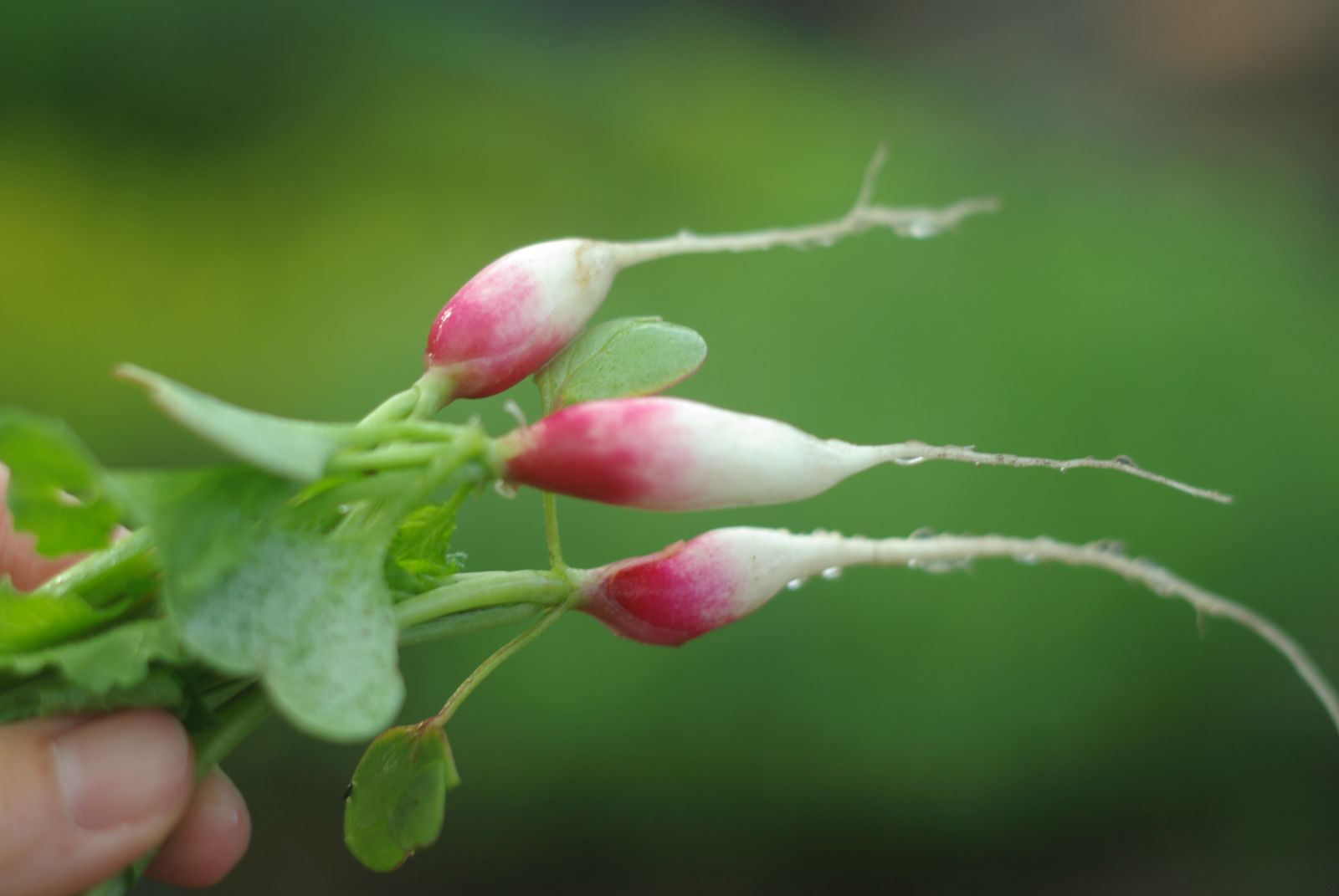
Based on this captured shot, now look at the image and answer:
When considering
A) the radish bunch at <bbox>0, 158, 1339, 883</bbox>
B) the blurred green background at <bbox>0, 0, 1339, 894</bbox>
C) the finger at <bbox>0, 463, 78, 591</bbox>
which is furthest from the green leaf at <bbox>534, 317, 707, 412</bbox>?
the blurred green background at <bbox>0, 0, 1339, 894</bbox>

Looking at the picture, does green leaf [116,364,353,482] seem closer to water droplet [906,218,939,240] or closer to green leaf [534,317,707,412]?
green leaf [534,317,707,412]

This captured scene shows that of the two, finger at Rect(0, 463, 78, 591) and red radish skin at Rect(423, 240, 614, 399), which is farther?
finger at Rect(0, 463, 78, 591)

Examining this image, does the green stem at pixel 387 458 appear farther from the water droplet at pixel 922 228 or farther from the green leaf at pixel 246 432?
the water droplet at pixel 922 228

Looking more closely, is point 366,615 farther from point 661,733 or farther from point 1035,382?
point 1035,382

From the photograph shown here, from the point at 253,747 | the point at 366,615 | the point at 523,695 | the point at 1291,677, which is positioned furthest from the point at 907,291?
the point at 366,615

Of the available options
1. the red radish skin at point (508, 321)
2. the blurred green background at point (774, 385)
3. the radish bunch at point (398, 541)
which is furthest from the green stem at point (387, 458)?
the blurred green background at point (774, 385)

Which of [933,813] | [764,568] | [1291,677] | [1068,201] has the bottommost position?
[933,813]
